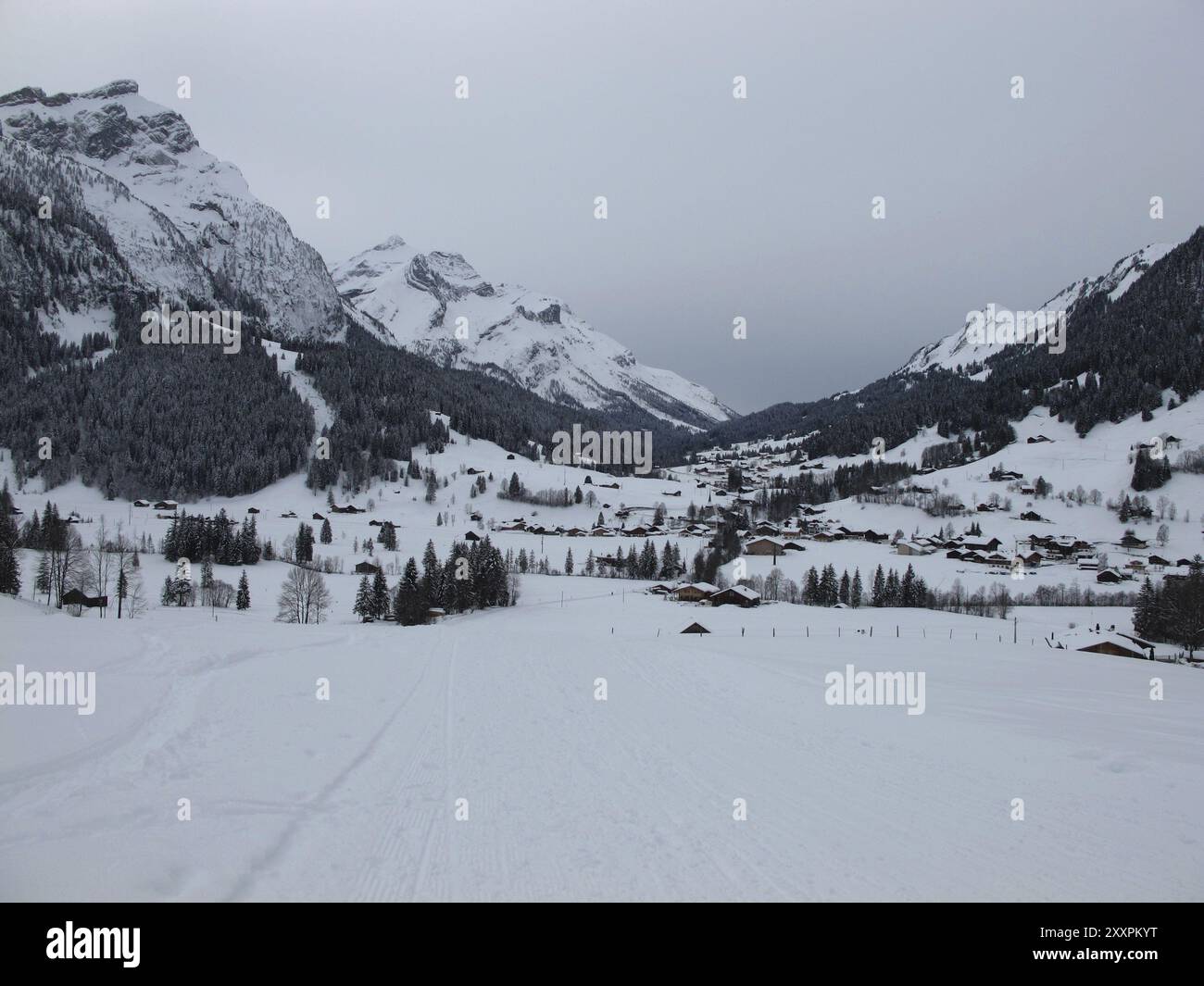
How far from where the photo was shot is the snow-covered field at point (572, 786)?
6.91 m

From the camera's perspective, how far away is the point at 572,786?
32.8ft

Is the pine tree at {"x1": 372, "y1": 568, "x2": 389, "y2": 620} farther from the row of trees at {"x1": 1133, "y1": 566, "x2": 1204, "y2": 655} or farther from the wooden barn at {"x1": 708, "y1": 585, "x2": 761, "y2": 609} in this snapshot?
the row of trees at {"x1": 1133, "y1": 566, "x2": 1204, "y2": 655}

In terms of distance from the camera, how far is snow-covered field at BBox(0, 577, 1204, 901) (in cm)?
691

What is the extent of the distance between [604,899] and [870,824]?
14.4 feet

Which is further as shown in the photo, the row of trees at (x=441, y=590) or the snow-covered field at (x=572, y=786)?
the row of trees at (x=441, y=590)
